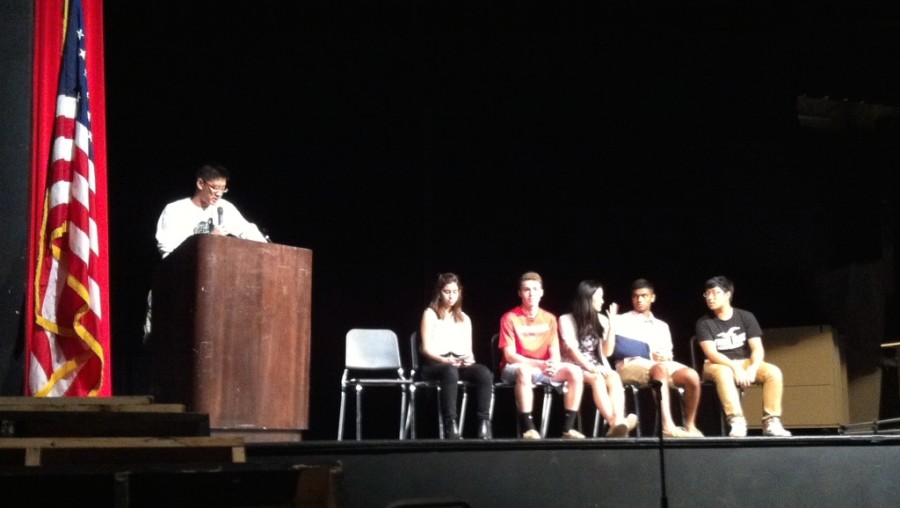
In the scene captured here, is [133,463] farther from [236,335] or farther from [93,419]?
[236,335]

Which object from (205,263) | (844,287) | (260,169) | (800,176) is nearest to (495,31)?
(260,169)

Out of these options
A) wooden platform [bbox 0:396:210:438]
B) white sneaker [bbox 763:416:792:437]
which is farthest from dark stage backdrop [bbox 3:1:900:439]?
wooden platform [bbox 0:396:210:438]

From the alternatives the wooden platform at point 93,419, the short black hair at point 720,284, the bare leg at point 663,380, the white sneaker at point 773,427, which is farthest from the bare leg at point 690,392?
the wooden platform at point 93,419

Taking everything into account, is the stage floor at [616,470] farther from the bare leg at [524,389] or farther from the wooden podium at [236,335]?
the bare leg at [524,389]

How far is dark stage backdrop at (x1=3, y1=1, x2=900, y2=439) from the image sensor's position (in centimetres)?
640

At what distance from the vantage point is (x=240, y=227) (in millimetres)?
Result: 4781

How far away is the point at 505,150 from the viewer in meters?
7.58

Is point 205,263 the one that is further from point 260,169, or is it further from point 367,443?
point 260,169

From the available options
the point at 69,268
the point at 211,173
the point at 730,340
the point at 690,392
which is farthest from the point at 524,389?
the point at 69,268

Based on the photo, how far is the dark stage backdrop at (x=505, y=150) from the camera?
6.40 metres

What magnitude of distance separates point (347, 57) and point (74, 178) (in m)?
2.86

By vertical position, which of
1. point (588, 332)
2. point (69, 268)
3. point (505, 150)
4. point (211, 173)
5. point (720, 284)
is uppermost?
point (505, 150)

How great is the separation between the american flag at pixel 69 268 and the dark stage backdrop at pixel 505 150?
1721 mm

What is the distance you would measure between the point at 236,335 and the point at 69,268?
95 centimetres
